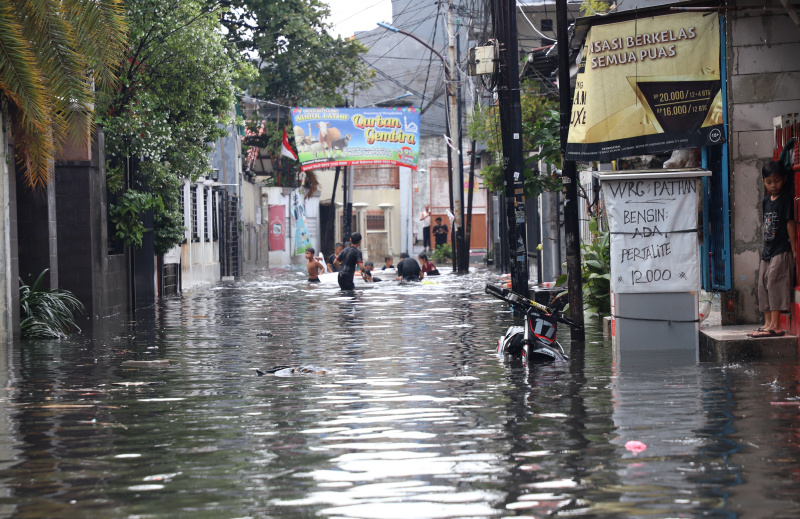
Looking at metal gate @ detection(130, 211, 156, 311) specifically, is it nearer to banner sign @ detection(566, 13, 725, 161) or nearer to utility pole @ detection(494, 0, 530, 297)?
utility pole @ detection(494, 0, 530, 297)

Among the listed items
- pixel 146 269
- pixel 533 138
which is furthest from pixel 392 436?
pixel 146 269

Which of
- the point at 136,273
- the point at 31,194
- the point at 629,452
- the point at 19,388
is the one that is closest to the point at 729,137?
the point at 629,452

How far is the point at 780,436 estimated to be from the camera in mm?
6887

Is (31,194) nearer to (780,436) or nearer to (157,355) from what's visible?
(157,355)

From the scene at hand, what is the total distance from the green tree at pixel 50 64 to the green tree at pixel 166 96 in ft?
20.0

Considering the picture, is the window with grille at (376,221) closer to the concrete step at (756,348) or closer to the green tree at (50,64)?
the green tree at (50,64)

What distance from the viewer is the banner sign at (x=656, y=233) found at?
38.4 feet

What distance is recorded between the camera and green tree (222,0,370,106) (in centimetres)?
4438

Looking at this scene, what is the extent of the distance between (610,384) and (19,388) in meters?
5.71

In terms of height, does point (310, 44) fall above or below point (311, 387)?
above

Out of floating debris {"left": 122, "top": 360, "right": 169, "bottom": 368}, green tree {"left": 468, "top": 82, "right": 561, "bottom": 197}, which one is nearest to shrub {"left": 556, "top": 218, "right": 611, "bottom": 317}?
green tree {"left": 468, "top": 82, "right": 561, "bottom": 197}

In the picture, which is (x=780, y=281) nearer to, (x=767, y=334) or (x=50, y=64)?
(x=767, y=334)

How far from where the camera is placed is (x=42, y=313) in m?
16.2

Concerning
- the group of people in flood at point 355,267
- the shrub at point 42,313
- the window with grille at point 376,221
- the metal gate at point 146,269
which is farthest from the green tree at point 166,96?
the window with grille at point 376,221
